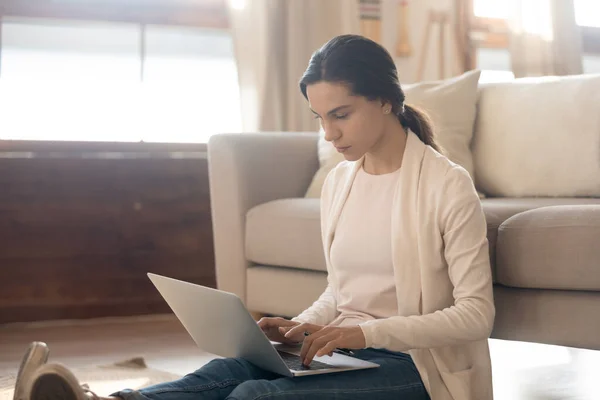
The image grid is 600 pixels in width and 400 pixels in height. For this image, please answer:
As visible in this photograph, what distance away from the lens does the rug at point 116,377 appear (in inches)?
81.0

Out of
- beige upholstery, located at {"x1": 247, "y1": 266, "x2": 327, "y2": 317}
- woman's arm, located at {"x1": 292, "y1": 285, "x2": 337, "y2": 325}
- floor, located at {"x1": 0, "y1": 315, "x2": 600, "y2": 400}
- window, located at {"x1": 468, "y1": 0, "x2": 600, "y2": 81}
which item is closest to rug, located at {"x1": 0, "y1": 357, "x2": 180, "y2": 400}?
floor, located at {"x1": 0, "y1": 315, "x2": 600, "y2": 400}

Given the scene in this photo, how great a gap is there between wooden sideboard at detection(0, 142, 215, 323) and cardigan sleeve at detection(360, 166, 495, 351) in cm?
217

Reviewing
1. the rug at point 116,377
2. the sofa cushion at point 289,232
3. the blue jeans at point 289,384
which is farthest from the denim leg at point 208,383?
the sofa cushion at point 289,232

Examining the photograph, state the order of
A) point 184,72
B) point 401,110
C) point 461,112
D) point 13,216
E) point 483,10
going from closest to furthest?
point 401,110 < point 461,112 < point 13,216 < point 184,72 < point 483,10

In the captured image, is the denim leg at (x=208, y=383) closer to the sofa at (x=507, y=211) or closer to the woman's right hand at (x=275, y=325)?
the woman's right hand at (x=275, y=325)

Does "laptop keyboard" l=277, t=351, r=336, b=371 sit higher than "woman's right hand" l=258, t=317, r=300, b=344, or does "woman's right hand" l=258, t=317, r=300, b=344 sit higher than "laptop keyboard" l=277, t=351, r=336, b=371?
"woman's right hand" l=258, t=317, r=300, b=344

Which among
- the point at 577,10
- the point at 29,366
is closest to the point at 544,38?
the point at 577,10

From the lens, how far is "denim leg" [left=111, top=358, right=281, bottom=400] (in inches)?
46.9

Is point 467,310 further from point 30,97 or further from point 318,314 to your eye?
point 30,97

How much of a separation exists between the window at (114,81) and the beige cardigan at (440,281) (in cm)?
226

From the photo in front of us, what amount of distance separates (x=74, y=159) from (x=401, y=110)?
2.09 metres

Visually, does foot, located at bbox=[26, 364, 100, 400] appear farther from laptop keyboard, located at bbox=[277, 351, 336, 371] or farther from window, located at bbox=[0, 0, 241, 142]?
window, located at bbox=[0, 0, 241, 142]

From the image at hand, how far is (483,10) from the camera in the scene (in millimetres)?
4023

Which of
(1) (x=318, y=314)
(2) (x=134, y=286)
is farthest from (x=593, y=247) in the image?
(2) (x=134, y=286)
